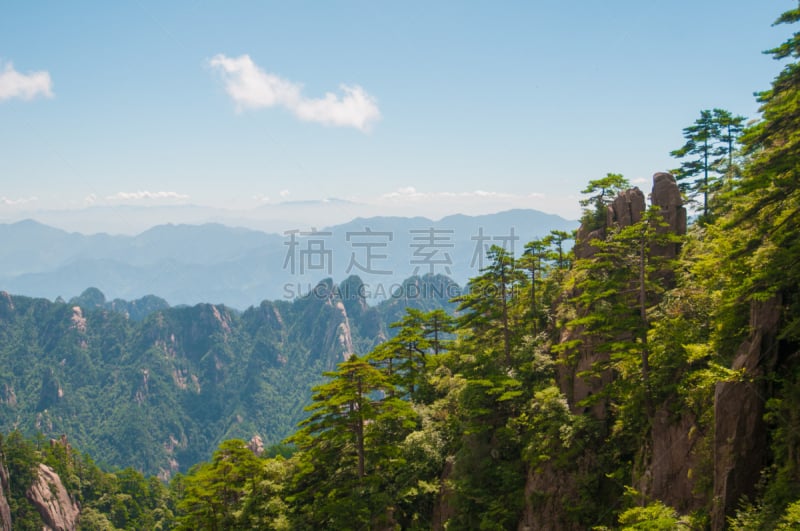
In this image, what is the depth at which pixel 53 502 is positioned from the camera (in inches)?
3130

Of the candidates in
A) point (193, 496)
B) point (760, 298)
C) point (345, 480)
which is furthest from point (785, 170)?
point (193, 496)

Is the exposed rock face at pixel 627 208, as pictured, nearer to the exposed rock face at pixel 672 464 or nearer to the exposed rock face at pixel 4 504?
the exposed rock face at pixel 672 464

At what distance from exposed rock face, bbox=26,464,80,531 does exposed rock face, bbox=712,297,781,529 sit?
3772 inches

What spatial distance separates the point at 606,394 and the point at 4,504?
278ft

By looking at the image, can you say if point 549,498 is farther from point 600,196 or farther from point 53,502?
point 53,502

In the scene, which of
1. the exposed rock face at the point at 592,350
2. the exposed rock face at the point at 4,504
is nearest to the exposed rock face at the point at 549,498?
the exposed rock face at the point at 592,350

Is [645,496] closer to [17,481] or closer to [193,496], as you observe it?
[193,496]

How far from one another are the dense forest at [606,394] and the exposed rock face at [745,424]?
44 millimetres

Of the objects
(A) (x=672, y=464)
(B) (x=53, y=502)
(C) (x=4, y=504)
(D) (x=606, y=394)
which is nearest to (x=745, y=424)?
(A) (x=672, y=464)

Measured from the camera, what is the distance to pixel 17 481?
76062 millimetres

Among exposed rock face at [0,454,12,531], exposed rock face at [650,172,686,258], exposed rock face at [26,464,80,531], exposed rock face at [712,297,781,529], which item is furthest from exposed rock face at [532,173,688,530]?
exposed rock face at [26,464,80,531]

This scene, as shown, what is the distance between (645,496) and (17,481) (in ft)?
310

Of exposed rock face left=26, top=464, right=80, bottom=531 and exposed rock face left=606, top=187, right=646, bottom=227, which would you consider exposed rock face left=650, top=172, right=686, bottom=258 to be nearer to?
exposed rock face left=606, top=187, right=646, bottom=227

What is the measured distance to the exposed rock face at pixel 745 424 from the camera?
1274 cm
